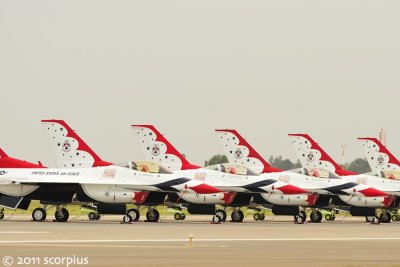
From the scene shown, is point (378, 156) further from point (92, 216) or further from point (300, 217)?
point (92, 216)

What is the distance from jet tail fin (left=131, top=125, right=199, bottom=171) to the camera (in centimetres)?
6488

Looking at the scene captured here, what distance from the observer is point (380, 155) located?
71312 millimetres

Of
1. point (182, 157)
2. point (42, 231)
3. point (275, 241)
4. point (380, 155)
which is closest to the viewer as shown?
point (275, 241)

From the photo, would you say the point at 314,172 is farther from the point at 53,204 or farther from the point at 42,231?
the point at 42,231

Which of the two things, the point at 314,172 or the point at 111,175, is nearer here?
the point at 111,175

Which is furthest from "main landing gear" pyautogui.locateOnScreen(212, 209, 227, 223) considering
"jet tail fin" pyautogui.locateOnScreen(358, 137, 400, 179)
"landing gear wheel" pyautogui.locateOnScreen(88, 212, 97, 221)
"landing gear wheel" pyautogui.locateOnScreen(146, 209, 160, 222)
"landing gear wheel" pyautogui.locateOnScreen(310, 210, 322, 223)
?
"jet tail fin" pyautogui.locateOnScreen(358, 137, 400, 179)

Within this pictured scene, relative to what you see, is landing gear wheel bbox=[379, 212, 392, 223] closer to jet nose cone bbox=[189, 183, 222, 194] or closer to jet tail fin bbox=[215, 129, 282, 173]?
jet tail fin bbox=[215, 129, 282, 173]

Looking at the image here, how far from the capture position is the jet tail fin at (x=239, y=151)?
6756 centimetres

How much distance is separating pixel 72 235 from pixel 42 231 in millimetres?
3777

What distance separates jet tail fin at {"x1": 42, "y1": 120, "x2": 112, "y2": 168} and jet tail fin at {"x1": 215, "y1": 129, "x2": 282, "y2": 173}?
10065 millimetres

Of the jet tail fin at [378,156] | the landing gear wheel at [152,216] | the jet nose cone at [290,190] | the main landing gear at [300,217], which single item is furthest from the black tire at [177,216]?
the jet tail fin at [378,156]

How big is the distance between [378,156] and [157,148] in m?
14.7
